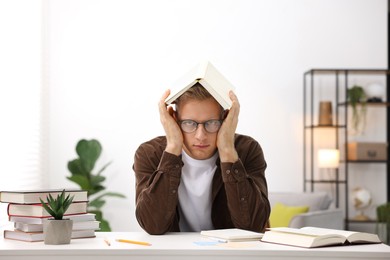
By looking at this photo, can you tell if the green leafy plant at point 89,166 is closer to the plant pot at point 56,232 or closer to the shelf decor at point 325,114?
the shelf decor at point 325,114

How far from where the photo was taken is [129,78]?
21.3 feet

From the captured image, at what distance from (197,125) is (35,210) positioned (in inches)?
24.3

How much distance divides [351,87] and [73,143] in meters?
2.63

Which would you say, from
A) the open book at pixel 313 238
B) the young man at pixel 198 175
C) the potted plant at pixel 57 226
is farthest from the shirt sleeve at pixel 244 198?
the potted plant at pixel 57 226

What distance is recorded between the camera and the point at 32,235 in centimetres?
215

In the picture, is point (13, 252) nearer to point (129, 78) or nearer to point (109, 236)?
point (109, 236)

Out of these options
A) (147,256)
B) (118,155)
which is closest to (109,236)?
(147,256)

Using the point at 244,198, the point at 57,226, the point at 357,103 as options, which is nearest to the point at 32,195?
the point at 57,226

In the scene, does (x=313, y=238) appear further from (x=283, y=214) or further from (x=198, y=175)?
(x=283, y=214)

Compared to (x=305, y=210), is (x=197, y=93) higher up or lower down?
higher up

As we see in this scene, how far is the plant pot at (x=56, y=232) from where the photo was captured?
6.75ft

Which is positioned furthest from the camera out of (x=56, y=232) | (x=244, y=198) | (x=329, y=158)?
(x=329, y=158)

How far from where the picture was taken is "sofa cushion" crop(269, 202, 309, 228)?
5629mm

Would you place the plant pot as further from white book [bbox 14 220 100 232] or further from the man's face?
the man's face
